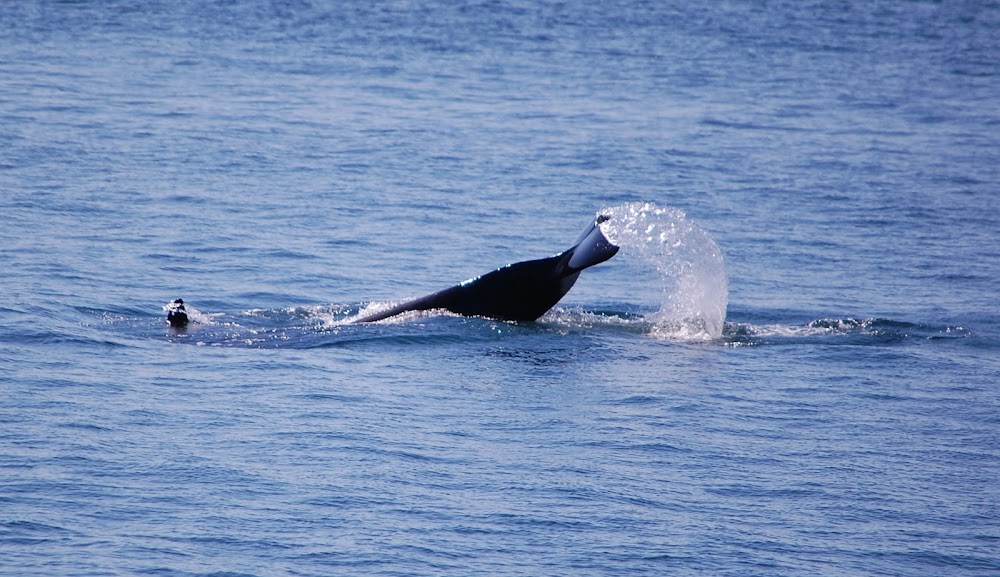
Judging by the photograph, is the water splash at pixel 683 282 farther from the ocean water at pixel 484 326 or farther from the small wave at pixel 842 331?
the small wave at pixel 842 331

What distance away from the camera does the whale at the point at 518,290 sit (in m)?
14.9

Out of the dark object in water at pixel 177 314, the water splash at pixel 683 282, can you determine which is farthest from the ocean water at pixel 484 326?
the dark object in water at pixel 177 314

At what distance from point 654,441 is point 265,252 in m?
9.27

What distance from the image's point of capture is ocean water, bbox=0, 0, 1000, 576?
1016 cm

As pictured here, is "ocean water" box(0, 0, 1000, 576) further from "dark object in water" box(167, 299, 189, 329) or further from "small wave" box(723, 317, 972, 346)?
"dark object in water" box(167, 299, 189, 329)

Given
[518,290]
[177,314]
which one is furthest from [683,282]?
[177,314]

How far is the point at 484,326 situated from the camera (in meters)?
15.1

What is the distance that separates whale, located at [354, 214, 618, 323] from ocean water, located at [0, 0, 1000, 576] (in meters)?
0.20

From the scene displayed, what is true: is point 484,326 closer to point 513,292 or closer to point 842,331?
point 513,292

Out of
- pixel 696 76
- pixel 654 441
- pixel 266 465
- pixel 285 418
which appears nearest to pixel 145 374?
pixel 285 418

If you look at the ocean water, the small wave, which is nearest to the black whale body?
the ocean water

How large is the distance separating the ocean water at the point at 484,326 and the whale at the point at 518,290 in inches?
7.7

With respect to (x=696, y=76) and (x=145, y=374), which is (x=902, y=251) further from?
(x=696, y=76)

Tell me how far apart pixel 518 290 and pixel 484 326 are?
518 mm
